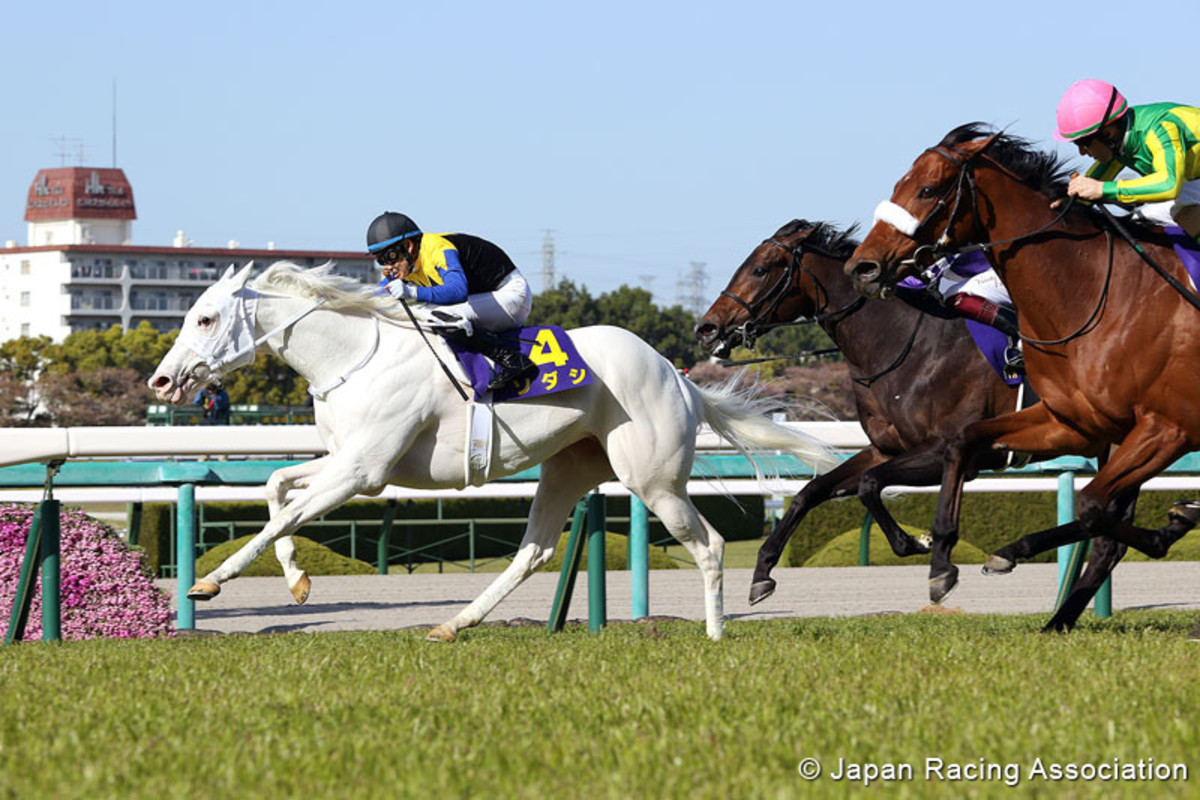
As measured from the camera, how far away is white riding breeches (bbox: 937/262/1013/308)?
7277 millimetres

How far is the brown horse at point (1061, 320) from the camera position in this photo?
19.1 ft

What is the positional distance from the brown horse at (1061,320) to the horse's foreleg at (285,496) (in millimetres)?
2404

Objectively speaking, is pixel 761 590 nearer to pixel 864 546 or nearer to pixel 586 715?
pixel 586 715

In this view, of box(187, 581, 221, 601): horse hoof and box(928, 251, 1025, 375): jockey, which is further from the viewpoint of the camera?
box(928, 251, 1025, 375): jockey

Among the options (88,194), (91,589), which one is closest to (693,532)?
(91,589)

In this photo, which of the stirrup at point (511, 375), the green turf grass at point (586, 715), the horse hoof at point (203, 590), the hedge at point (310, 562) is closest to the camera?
the green turf grass at point (586, 715)

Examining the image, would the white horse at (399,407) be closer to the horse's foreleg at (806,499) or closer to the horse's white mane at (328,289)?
Answer: the horse's white mane at (328,289)

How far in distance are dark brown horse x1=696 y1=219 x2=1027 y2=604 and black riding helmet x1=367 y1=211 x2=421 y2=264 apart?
1.90 meters

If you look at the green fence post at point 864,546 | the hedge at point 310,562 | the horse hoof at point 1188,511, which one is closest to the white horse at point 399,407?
the horse hoof at point 1188,511

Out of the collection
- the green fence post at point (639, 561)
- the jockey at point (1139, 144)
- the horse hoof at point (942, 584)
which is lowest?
the green fence post at point (639, 561)

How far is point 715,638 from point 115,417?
72972mm

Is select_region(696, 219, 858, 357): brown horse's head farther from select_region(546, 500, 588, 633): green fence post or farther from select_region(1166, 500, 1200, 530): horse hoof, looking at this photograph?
select_region(1166, 500, 1200, 530): horse hoof

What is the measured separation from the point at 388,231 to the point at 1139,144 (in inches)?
117

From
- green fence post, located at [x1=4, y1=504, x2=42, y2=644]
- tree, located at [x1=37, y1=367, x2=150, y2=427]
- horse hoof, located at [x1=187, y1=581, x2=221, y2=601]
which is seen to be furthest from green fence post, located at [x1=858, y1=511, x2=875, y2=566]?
tree, located at [x1=37, y1=367, x2=150, y2=427]
